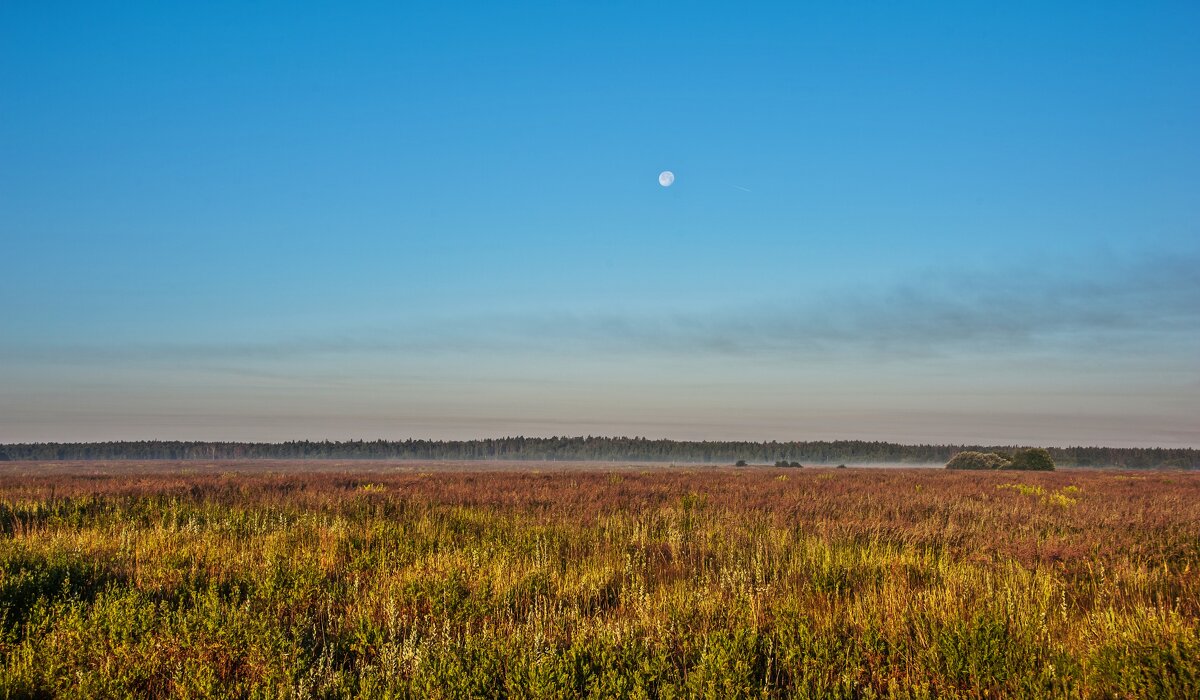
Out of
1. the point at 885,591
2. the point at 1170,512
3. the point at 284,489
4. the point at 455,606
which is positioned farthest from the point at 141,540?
the point at 1170,512

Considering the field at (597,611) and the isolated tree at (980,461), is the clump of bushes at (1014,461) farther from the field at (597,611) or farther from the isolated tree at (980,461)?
the field at (597,611)

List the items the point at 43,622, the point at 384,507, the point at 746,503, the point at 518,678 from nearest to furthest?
the point at 518,678, the point at 43,622, the point at 384,507, the point at 746,503

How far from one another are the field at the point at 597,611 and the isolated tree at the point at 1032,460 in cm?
4887

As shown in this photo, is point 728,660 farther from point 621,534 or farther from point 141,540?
point 141,540

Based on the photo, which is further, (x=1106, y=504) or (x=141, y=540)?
(x=1106, y=504)

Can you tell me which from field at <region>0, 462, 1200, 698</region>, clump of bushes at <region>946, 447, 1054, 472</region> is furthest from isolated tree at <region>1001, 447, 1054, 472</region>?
field at <region>0, 462, 1200, 698</region>

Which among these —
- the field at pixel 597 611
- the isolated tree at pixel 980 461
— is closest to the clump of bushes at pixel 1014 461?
the isolated tree at pixel 980 461

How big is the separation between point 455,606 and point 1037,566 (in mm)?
7100

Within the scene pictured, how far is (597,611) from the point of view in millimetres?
6215

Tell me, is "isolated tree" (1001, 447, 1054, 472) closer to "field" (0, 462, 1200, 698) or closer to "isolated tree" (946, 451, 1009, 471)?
"isolated tree" (946, 451, 1009, 471)

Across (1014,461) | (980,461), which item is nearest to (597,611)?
(980,461)

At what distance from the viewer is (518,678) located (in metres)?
4.56

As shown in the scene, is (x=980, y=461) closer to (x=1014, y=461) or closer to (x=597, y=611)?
(x=1014, y=461)

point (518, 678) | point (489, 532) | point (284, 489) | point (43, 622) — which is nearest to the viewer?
point (518, 678)
